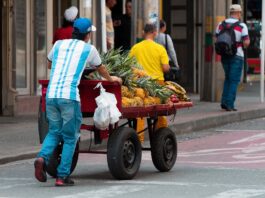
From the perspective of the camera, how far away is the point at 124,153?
1147 centimetres

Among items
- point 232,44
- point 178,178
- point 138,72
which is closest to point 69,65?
point 138,72

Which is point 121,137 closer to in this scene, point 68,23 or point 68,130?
point 68,130

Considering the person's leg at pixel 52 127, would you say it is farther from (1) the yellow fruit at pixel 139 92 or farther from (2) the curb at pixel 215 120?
(2) the curb at pixel 215 120

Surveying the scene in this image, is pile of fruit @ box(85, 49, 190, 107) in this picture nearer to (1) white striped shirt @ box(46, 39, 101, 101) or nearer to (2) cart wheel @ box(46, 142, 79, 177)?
(1) white striped shirt @ box(46, 39, 101, 101)

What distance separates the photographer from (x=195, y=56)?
25938mm

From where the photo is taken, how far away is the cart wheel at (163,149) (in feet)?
40.1

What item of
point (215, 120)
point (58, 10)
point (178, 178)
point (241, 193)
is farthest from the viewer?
point (58, 10)

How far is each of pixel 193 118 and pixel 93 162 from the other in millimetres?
5433

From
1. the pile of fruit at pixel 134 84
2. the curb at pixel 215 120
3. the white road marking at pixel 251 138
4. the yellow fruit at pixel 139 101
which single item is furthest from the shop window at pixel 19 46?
the yellow fruit at pixel 139 101

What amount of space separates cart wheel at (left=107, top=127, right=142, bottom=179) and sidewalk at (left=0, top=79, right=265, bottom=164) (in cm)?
227

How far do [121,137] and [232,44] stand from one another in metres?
8.71

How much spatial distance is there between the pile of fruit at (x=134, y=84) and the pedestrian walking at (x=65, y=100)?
0.43 metres

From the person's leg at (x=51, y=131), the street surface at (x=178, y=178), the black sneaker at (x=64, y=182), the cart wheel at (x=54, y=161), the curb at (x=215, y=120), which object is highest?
the person's leg at (x=51, y=131)

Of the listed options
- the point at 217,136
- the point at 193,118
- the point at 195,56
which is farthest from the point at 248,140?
the point at 195,56
